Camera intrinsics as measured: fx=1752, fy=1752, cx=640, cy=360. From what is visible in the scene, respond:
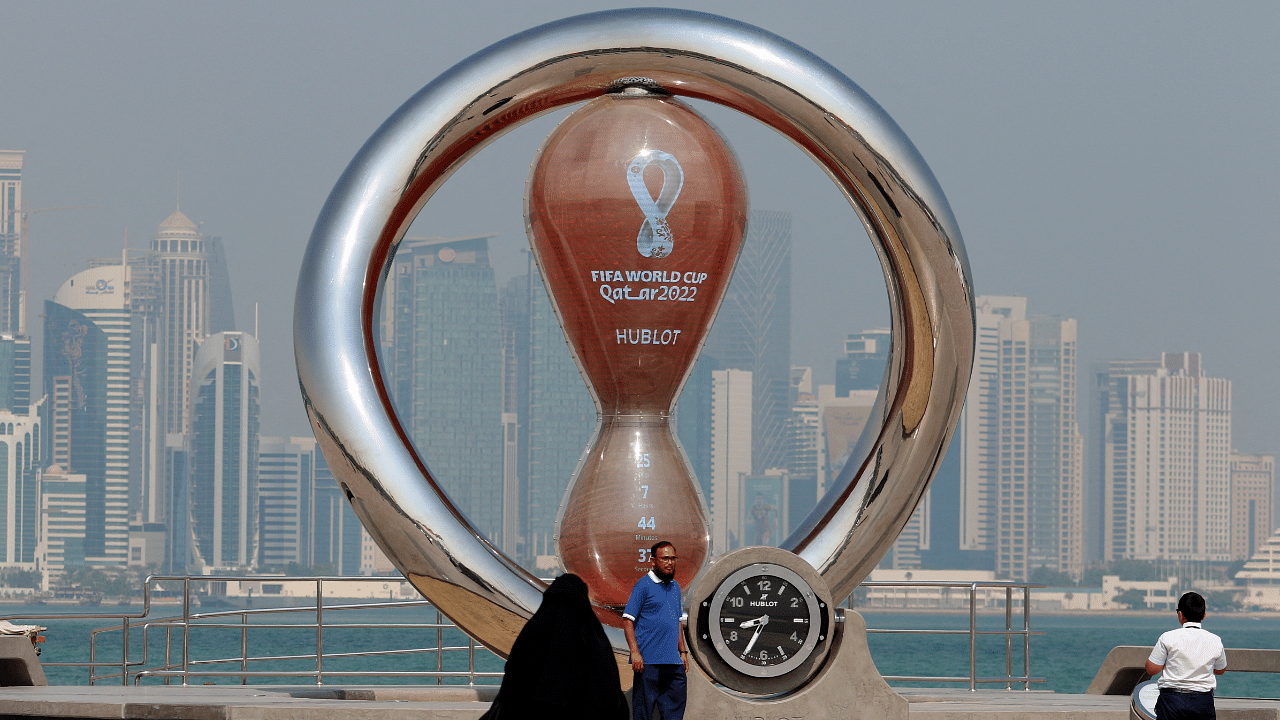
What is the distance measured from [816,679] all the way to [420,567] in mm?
2778

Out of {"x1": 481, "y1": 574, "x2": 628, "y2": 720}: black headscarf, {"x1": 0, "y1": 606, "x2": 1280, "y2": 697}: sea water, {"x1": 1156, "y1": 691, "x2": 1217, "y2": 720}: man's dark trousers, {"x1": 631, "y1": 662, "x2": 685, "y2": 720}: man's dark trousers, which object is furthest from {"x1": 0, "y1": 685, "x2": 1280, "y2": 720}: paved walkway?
{"x1": 0, "y1": 606, "x2": 1280, "y2": 697}: sea water

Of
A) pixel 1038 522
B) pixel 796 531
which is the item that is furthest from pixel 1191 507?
pixel 796 531

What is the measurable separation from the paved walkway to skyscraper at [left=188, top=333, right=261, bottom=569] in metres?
155

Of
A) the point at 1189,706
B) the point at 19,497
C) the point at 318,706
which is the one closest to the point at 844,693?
the point at 1189,706

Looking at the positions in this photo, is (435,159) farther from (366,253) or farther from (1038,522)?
(1038,522)

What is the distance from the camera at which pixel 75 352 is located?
176 meters

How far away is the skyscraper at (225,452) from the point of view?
539ft

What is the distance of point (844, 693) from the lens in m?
9.31

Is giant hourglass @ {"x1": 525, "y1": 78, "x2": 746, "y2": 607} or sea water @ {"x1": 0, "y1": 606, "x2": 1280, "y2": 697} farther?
sea water @ {"x1": 0, "y1": 606, "x2": 1280, "y2": 697}

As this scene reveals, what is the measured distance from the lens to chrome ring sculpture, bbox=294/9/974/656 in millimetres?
10773

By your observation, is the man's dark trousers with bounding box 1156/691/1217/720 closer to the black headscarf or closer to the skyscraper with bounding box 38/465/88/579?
the black headscarf

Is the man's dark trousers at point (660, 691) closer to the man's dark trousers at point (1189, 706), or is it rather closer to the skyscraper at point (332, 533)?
the man's dark trousers at point (1189, 706)

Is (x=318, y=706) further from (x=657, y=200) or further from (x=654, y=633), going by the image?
(x=657, y=200)

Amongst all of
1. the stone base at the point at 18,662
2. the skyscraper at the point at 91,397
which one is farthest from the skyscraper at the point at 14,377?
the stone base at the point at 18,662
